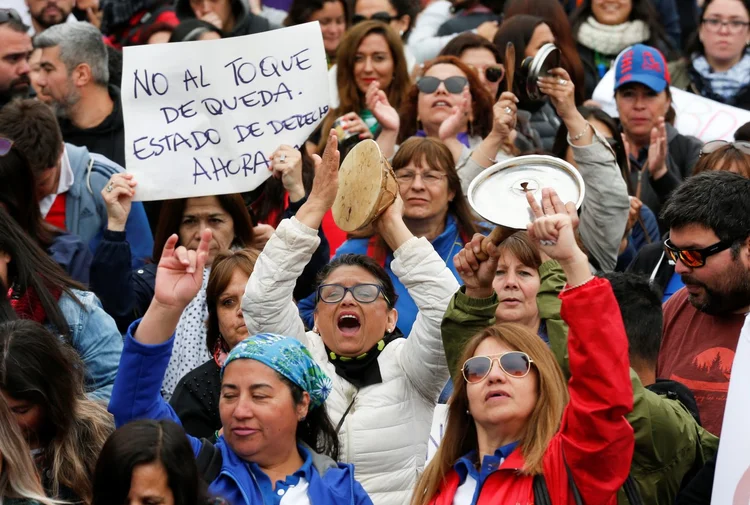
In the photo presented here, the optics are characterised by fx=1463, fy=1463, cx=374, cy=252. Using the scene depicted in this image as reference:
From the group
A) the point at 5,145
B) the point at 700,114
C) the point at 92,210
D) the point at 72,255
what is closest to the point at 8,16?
the point at 92,210

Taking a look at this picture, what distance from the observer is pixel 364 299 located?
5.99 m

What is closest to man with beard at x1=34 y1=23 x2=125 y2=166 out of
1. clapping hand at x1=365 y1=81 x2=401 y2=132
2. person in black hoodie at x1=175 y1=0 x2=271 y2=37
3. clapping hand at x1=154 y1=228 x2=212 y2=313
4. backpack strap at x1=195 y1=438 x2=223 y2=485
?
clapping hand at x1=365 y1=81 x2=401 y2=132

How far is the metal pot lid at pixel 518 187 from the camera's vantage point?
519 cm

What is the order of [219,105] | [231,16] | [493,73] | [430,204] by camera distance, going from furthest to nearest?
[231,16]
[493,73]
[219,105]
[430,204]

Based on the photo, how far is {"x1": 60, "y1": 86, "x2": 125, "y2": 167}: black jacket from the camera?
8828 millimetres

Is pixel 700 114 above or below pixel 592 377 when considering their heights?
below

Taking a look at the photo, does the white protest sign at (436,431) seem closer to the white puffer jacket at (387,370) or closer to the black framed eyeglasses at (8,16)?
the white puffer jacket at (387,370)

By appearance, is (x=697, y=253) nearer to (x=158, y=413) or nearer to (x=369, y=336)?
(x=369, y=336)

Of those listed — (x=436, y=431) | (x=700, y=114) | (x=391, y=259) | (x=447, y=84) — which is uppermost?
(x=447, y=84)

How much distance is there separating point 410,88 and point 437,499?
14.8ft

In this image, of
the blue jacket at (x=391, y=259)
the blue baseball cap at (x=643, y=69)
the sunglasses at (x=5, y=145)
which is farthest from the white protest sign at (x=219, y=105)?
the blue baseball cap at (x=643, y=69)

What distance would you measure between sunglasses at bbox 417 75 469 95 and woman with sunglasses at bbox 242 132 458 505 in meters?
2.62

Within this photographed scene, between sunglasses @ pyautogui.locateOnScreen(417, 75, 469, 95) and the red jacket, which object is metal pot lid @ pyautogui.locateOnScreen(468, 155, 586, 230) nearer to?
the red jacket

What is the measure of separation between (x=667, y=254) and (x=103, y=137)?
12.1ft
